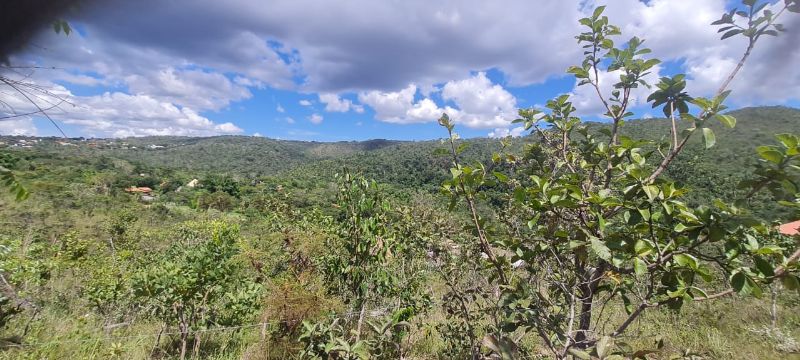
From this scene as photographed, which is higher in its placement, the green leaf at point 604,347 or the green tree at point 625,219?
the green tree at point 625,219

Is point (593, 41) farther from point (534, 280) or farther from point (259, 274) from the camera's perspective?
point (259, 274)

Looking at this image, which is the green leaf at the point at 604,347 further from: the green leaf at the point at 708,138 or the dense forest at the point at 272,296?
the green leaf at the point at 708,138

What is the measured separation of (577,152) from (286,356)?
3.27m

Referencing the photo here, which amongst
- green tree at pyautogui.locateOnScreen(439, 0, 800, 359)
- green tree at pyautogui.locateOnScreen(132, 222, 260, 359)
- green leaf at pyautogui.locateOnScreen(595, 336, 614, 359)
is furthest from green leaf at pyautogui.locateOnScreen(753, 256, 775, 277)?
green tree at pyautogui.locateOnScreen(132, 222, 260, 359)

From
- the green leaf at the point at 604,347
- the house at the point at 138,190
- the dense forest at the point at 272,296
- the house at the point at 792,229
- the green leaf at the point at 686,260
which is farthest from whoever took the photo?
the house at the point at 138,190

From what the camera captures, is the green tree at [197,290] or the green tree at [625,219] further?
the green tree at [197,290]

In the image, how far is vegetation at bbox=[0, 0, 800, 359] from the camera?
1.55m

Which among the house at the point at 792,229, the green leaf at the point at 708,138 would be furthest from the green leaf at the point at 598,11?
the house at the point at 792,229

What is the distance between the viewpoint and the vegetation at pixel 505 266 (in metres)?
1.55

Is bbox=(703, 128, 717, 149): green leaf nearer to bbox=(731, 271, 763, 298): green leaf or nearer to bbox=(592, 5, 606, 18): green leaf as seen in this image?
bbox=(731, 271, 763, 298): green leaf

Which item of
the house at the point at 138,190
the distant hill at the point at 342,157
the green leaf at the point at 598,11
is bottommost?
the house at the point at 138,190

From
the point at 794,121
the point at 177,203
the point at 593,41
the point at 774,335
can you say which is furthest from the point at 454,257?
the point at 794,121

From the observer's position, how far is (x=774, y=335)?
5.49m

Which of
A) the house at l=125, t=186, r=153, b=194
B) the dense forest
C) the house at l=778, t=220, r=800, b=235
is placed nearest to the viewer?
the house at l=778, t=220, r=800, b=235
